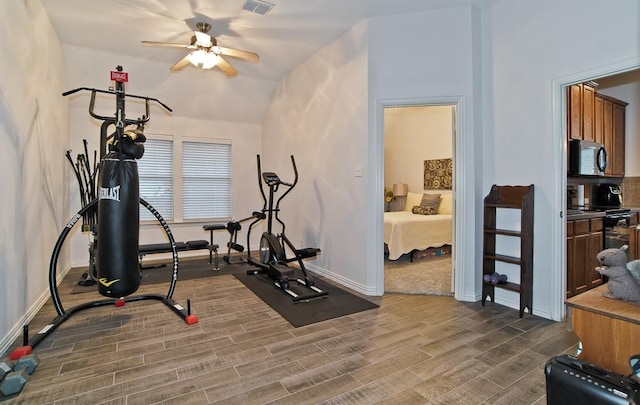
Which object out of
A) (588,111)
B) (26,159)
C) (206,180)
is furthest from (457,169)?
(206,180)

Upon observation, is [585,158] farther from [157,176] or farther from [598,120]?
[157,176]

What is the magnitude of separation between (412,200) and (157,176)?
16.6 feet

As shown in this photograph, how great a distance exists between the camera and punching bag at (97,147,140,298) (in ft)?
8.50

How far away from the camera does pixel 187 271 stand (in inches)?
187

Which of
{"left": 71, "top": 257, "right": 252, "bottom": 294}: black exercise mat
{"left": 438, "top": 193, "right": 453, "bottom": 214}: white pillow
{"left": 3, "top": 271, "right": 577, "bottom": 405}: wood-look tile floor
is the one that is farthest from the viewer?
{"left": 438, "top": 193, "right": 453, "bottom": 214}: white pillow

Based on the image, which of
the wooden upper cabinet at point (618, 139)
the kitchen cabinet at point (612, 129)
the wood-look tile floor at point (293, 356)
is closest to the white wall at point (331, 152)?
the wood-look tile floor at point (293, 356)

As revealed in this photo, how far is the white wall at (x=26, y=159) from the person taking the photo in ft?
7.93

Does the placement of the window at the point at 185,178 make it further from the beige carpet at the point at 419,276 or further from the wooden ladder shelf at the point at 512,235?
the wooden ladder shelf at the point at 512,235

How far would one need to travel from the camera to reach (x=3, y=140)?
7.81ft

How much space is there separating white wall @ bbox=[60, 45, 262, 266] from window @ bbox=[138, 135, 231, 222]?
0.15 m

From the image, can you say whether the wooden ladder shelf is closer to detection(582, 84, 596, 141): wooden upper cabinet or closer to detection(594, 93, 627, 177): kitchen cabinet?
detection(582, 84, 596, 141): wooden upper cabinet

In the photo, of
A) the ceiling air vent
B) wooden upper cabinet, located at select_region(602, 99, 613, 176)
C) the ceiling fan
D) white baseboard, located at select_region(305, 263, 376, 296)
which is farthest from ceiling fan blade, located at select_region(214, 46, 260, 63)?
wooden upper cabinet, located at select_region(602, 99, 613, 176)

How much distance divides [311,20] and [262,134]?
3.11 meters

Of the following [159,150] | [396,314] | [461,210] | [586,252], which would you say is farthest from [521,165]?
[159,150]
